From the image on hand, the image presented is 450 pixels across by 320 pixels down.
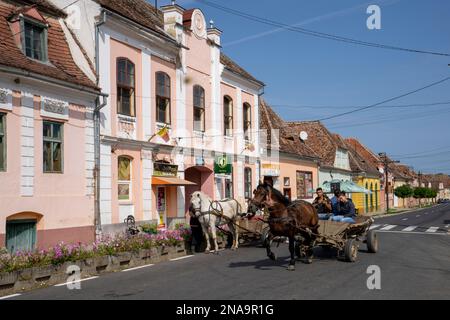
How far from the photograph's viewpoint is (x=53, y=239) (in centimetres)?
1538

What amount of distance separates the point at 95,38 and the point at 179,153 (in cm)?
649

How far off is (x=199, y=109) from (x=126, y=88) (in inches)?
220

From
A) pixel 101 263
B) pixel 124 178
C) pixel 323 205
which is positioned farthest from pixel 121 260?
pixel 323 205

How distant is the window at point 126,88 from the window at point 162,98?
1709 millimetres

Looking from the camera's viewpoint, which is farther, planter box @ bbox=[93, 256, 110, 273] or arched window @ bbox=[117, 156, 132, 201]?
arched window @ bbox=[117, 156, 132, 201]

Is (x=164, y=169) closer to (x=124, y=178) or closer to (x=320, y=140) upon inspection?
(x=124, y=178)

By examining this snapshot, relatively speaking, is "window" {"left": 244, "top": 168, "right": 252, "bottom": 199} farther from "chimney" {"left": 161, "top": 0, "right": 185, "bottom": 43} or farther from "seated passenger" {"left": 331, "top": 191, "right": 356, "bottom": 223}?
"seated passenger" {"left": 331, "top": 191, "right": 356, "bottom": 223}

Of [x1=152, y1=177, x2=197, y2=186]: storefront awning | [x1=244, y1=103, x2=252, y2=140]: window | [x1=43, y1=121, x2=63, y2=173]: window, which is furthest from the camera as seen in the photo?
[x1=244, y1=103, x2=252, y2=140]: window

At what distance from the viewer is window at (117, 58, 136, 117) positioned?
18891 millimetres

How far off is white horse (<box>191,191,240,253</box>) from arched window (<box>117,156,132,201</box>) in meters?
3.69

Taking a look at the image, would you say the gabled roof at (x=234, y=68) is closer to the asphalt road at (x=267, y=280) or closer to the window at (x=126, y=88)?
the window at (x=126, y=88)

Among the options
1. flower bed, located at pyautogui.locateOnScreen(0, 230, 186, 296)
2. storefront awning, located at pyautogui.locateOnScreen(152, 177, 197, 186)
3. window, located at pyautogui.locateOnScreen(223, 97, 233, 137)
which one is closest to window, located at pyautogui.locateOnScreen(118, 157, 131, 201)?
storefront awning, located at pyautogui.locateOnScreen(152, 177, 197, 186)

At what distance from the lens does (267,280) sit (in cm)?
1097
